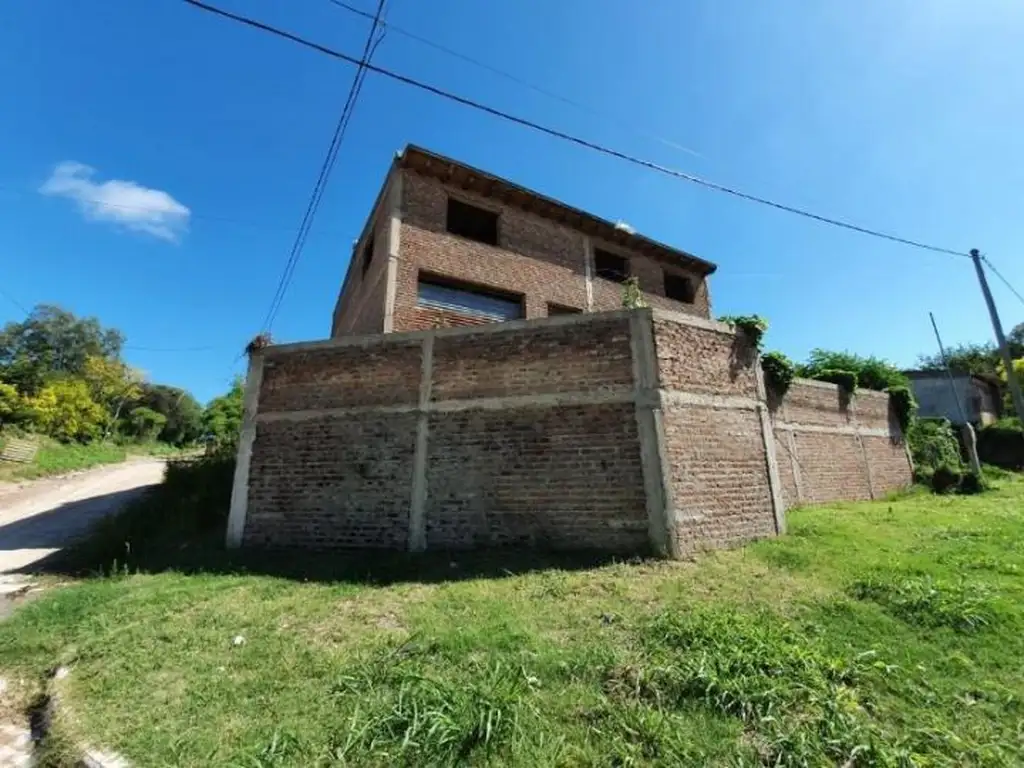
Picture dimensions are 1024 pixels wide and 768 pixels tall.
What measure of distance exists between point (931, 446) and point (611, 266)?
1236 cm

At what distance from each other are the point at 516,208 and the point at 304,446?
8.04 meters

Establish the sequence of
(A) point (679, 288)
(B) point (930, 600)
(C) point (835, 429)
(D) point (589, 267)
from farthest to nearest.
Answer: (A) point (679, 288) → (D) point (589, 267) → (C) point (835, 429) → (B) point (930, 600)

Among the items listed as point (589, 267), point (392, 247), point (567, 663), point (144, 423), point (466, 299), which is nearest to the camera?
point (567, 663)

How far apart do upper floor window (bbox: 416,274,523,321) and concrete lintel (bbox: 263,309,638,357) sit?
109 inches

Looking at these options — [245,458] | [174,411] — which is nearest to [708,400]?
[245,458]

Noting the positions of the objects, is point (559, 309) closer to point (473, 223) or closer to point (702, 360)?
point (473, 223)

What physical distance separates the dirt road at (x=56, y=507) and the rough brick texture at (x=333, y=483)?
4.52 m

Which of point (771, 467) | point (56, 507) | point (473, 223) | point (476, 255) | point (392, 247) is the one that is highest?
point (473, 223)

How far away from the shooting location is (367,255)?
1320 centimetres

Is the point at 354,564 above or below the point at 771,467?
below

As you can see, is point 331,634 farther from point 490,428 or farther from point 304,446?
point 304,446

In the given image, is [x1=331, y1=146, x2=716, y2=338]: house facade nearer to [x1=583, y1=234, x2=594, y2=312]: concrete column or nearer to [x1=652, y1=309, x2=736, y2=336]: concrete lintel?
[x1=583, y1=234, x2=594, y2=312]: concrete column

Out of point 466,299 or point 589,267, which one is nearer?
point 466,299

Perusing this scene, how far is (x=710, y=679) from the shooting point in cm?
329
